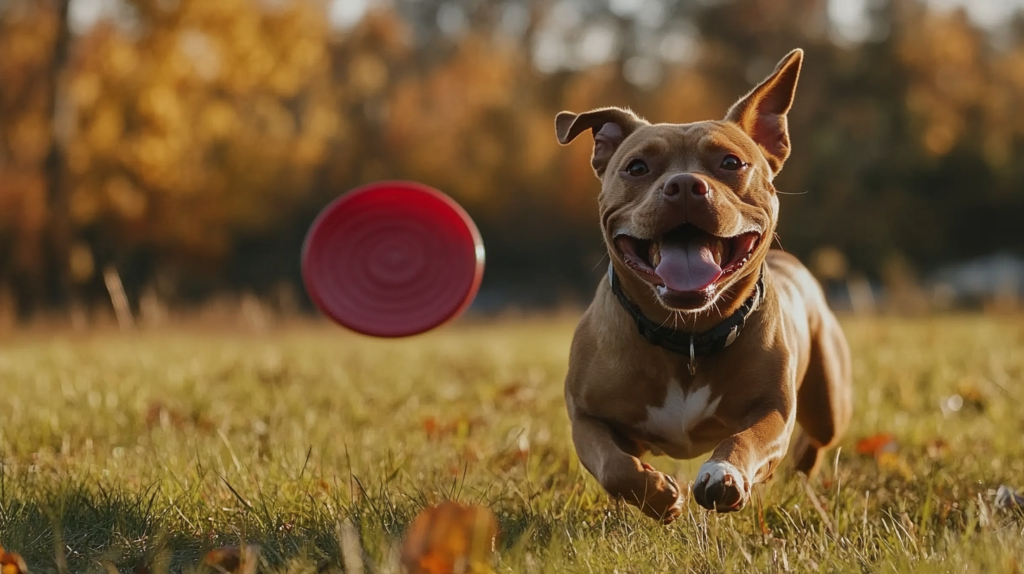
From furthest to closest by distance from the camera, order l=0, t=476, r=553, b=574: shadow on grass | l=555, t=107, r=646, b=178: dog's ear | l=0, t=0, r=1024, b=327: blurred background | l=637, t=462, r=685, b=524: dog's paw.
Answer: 1. l=0, t=0, r=1024, b=327: blurred background
2. l=555, t=107, r=646, b=178: dog's ear
3. l=637, t=462, r=685, b=524: dog's paw
4. l=0, t=476, r=553, b=574: shadow on grass

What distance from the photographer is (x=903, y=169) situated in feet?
99.4

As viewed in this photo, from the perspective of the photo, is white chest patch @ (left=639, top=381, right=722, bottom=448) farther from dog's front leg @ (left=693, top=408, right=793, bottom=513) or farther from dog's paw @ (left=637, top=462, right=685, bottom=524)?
dog's paw @ (left=637, top=462, right=685, bottom=524)

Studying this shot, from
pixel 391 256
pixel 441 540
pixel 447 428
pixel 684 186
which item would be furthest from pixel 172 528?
pixel 447 428

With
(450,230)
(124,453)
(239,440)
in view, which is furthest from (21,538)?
(450,230)

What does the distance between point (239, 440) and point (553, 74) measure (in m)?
31.9

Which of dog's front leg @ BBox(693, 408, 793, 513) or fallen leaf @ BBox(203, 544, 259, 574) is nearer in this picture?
fallen leaf @ BBox(203, 544, 259, 574)

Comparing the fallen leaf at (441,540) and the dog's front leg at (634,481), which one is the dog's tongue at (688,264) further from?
the fallen leaf at (441,540)

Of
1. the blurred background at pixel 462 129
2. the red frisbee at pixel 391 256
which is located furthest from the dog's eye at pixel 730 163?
the blurred background at pixel 462 129

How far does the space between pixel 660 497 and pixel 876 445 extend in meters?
1.99

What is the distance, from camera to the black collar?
142 inches

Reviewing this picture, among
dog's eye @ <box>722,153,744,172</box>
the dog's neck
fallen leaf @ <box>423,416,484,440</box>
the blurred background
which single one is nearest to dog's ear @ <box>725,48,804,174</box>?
dog's eye @ <box>722,153,744,172</box>

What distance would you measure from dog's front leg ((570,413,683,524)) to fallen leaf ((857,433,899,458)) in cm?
178

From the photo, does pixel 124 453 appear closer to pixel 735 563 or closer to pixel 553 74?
pixel 735 563

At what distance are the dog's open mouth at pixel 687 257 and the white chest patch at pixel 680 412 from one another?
0.44 metres
